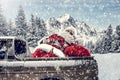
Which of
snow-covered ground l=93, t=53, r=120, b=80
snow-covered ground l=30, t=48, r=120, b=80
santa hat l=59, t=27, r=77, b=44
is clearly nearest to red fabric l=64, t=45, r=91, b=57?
santa hat l=59, t=27, r=77, b=44

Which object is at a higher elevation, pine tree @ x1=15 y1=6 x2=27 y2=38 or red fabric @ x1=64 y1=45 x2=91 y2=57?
red fabric @ x1=64 y1=45 x2=91 y2=57

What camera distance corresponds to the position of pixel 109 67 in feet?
59.3

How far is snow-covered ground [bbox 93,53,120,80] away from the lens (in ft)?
53.0

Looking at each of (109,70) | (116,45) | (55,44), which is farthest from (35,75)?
(116,45)

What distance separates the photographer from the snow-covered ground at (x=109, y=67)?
1614 centimetres

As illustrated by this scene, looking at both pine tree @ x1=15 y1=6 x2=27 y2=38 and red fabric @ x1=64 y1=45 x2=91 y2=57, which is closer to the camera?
red fabric @ x1=64 y1=45 x2=91 y2=57

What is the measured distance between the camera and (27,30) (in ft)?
147

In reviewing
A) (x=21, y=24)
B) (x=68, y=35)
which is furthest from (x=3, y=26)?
(x=68, y=35)

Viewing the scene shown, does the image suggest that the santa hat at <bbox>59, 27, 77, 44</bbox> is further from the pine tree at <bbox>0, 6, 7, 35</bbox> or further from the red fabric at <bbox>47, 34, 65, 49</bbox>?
the pine tree at <bbox>0, 6, 7, 35</bbox>

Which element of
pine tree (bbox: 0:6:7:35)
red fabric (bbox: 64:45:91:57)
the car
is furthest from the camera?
pine tree (bbox: 0:6:7:35)

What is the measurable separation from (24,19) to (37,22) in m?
3.29

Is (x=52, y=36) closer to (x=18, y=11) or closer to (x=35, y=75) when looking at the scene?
(x=35, y=75)

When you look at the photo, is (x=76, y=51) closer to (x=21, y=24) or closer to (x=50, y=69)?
(x=50, y=69)

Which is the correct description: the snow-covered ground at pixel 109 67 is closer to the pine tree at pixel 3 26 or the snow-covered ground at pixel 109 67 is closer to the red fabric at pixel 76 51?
the red fabric at pixel 76 51
